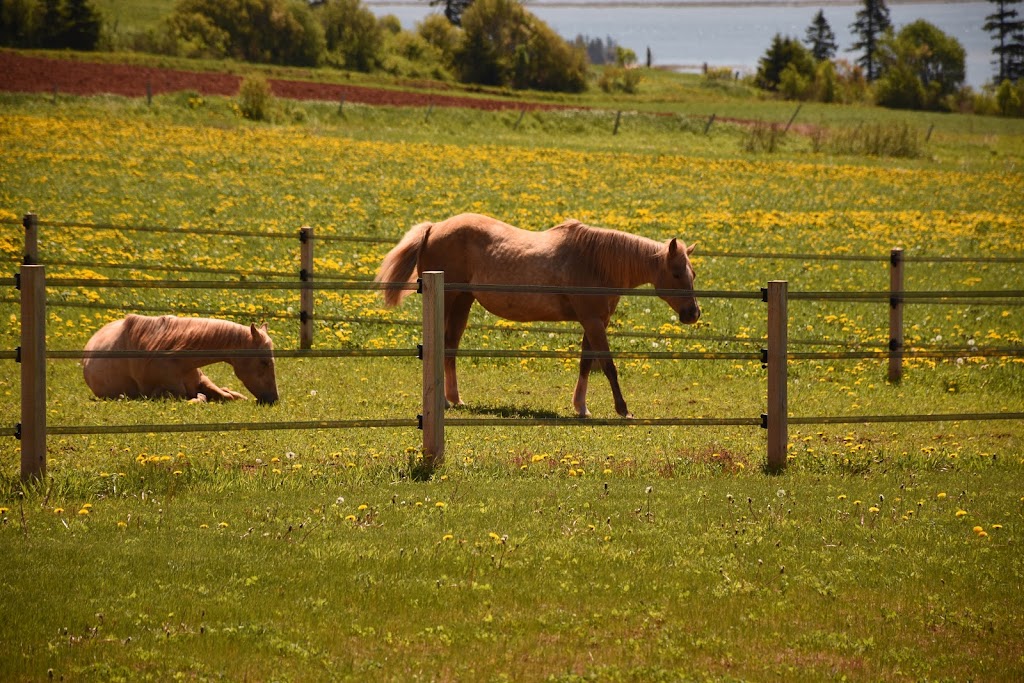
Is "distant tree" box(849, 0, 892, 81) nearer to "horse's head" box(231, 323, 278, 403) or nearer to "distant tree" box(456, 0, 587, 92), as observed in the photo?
"distant tree" box(456, 0, 587, 92)

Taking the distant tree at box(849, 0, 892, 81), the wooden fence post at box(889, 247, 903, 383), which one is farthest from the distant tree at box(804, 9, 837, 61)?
the wooden fence post at box(889, 247, 903, 383)

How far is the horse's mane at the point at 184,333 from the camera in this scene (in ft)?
37.2

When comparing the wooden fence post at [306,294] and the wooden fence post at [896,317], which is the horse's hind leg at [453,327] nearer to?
the wooden fence post at [306,294]

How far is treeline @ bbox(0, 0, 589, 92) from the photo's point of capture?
73062 mm

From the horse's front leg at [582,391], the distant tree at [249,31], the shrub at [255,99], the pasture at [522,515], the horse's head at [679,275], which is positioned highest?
the distant tree at [249,31]

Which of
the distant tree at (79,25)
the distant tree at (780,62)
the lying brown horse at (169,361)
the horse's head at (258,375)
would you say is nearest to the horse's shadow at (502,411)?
the horse's head at (258,375)

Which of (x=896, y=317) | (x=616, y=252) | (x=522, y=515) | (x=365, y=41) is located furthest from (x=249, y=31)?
A: (x=522, y=515)

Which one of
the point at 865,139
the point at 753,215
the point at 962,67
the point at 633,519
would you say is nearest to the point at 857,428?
the point at 633,519

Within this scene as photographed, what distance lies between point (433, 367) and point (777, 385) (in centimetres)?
261

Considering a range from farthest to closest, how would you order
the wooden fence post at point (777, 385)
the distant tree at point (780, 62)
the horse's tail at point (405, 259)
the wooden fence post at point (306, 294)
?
1. the distant tree at point (780, 62)
2. the wooden fence post at point (306, 294)
3. the horse's tail at point (405, 259)
4. the wooden fence post at point (777, 385)

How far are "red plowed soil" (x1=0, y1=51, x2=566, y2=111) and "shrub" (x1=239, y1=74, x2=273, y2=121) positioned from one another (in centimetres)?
338

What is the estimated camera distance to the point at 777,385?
27.3 ft

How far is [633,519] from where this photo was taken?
21.8 ft

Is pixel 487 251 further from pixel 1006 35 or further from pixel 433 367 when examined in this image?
pixel 1006 35
